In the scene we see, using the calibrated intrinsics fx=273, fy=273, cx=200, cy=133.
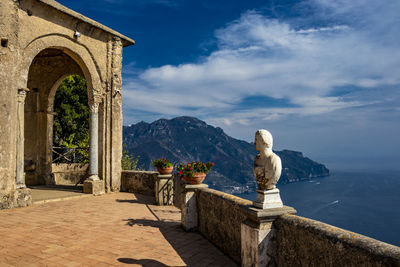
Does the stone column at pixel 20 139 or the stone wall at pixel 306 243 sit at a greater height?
the stone column at pixel 20 139

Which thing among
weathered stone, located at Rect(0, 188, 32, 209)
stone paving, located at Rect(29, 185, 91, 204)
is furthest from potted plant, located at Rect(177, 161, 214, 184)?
stone paving, located at Rect(29, 185, 91, 204)

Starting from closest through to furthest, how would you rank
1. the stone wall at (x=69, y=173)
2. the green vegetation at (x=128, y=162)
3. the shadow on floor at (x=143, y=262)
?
1. the shadow on floor at (x=143, y=262)
2. the stone wall at (x=69, y=173)
3. the green vegetation at (x=128, y=162)

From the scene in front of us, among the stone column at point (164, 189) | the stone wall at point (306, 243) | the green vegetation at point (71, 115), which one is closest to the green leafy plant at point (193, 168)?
the stone wall at point (306, 243)

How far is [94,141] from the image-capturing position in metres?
10.4

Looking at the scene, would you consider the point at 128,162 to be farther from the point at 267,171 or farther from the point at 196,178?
the point at 267,171

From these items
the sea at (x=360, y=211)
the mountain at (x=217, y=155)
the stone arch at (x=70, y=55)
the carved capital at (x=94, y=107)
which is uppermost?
the stone arch at (x=70, y=55)

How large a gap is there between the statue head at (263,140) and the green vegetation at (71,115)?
18.1 m

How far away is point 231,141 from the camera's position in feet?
652

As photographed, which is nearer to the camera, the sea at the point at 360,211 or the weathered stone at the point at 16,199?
the weathered stone at the point at 16,199

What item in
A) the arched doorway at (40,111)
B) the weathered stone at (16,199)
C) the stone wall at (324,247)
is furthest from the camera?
the arched doorway at (40,111)

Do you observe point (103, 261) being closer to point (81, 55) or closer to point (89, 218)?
point (89, 218)

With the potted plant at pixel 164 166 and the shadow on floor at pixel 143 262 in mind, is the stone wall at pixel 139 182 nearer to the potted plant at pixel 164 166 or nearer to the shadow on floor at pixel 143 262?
the potted plant at pixel 164 166

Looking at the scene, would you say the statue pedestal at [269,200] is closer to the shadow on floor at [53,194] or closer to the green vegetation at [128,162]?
the shadow on floor at [53,194]

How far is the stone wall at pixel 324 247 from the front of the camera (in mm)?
2080
